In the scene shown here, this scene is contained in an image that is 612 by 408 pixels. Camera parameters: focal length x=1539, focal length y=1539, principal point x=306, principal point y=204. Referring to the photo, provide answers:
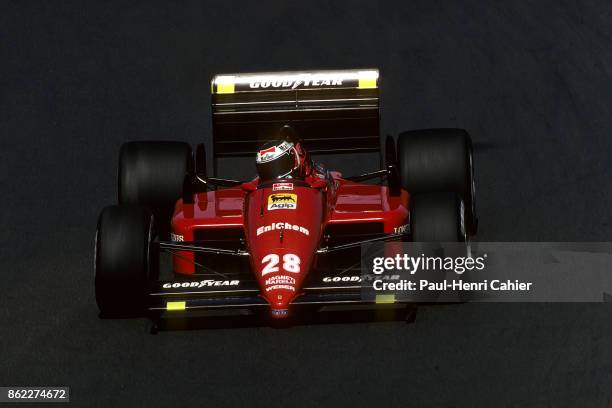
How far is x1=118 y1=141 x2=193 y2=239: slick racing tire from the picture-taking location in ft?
41.0

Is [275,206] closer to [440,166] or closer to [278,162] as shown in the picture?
[278,162]

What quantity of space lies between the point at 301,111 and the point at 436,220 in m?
2.93

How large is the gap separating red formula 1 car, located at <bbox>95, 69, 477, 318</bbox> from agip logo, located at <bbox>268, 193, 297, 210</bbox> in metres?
0.01

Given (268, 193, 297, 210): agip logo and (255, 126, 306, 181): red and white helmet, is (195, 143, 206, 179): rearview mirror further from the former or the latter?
(268, 193, 297, 210): agip logo

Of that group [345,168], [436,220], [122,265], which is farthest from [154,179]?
[345,168]

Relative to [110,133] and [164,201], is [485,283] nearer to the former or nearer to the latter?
[164,201]

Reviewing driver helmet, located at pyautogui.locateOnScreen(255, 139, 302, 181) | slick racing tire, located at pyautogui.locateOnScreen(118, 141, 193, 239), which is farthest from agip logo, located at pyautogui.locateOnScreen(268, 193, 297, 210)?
slick racing tire, located at pyautogui.locateOnScreen(118, 141, 193, 239)

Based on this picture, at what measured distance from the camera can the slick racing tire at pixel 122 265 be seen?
34.7 feet

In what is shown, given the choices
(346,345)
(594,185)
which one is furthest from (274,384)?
(594,185)

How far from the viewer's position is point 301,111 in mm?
13445

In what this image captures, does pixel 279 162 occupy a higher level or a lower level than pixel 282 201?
higher

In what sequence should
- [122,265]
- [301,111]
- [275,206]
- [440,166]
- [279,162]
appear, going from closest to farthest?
[122,265]
[275,206]
[279,162]
[440,166]
[301,111]

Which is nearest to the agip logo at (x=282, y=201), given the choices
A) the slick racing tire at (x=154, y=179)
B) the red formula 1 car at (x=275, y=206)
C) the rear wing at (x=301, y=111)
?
the red formula 1 car at (x=275, y=206)

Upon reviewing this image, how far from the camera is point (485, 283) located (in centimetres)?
1132
